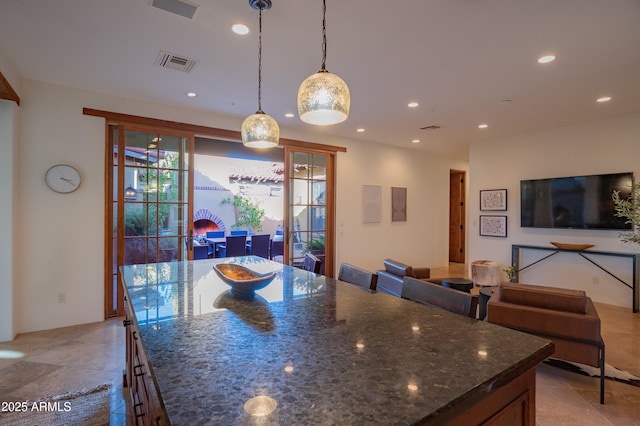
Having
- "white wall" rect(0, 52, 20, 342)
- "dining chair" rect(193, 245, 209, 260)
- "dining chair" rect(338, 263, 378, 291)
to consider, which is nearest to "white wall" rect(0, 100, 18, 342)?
"white wall" rect(0, 52, 20, 342)

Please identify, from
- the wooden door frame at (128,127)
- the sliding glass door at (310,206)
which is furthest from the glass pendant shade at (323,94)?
the sliding glass door at (310,206)

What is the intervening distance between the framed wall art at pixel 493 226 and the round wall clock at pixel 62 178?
246 inches

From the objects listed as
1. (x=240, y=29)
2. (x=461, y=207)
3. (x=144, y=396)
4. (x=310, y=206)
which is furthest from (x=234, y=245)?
(x=461, y=207)

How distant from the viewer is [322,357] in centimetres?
91

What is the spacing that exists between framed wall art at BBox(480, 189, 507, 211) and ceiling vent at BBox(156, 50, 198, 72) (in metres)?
5.27

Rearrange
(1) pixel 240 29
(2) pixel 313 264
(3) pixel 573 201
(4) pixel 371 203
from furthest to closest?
(4) pixel 371 203 → (3) pixel 573 201 → (2) pixel 313 264 → (1) pixel 240 29

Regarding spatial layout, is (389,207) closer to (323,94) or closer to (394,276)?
(394,276)

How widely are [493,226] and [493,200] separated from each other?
18.6 inches

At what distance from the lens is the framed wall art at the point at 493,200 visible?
18.6 feet

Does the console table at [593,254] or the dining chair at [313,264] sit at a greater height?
the dining chair at [313,264]

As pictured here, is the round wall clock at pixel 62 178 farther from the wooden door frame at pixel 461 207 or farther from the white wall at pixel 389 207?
the wooden door frame at pixel 461 207

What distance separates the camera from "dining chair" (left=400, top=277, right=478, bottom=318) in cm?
139

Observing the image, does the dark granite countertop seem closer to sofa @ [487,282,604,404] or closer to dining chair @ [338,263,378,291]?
dining chair @ [338,263,378,291]

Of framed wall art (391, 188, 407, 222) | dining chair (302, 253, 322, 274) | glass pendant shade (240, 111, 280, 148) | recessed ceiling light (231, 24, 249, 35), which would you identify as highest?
recessed ceiling light (231, 24, 249, 35)
